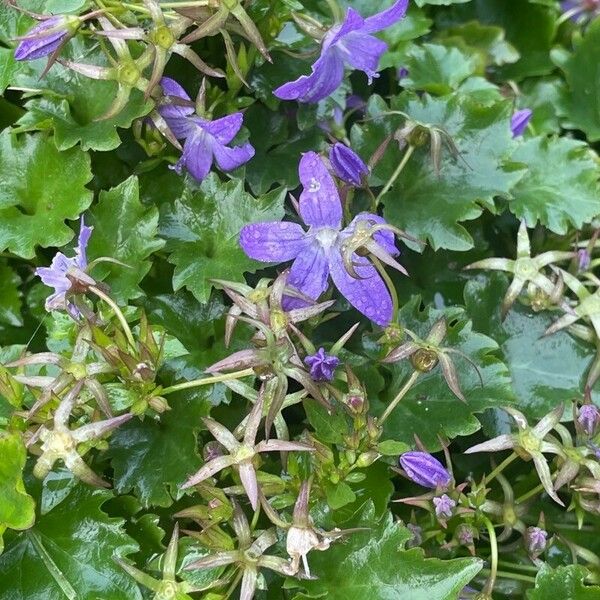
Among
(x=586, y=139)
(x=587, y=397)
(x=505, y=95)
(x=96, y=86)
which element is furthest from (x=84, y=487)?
(x=586, y=139)

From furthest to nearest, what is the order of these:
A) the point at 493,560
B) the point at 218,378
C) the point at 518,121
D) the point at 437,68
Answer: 1. the point at 437,68
2. the point at 518,121
3. the point at 493,560
4. the point at 218,378

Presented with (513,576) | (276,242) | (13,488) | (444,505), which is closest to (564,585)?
(513,576)

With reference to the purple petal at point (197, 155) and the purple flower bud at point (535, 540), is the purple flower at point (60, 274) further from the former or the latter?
the purple flower bud at point (535, 540)

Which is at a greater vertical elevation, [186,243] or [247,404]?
[186,243]

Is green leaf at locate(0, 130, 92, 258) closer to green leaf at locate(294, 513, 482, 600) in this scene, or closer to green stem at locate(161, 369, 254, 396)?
green stem at locate(161, 369, 254, 396)

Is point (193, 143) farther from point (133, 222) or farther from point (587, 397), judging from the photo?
point (587, 397)

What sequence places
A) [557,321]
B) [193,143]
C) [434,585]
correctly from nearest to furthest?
[434,585] < [193,143] < [557,321]

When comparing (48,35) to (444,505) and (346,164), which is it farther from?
(444,505)
